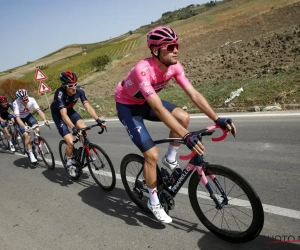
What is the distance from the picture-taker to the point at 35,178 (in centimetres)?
641

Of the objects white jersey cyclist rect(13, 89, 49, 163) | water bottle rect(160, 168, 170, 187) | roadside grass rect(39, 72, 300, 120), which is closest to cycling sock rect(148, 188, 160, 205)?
water bottle rect(160, 168, 170, 187)

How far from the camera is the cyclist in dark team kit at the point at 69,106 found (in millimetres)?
4977

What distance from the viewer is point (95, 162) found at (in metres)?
5.15

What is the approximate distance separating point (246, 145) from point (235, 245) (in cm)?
320

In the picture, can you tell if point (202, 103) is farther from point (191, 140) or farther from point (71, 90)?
point (71, 90)

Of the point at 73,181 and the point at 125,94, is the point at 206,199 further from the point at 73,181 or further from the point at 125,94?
the point at 73,181

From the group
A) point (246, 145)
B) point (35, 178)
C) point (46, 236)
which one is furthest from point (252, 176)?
point (35, 178)

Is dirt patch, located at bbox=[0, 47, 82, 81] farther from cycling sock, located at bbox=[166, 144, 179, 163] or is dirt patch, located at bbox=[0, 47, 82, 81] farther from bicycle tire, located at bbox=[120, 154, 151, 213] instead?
cycling sock, located at bbox=[166, 144, 179, 163]

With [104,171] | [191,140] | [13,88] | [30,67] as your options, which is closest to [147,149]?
[191,140]

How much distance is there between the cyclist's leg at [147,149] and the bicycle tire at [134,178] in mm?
434

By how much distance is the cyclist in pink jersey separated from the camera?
9.53ft

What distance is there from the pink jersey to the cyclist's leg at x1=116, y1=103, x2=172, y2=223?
0.17 meters

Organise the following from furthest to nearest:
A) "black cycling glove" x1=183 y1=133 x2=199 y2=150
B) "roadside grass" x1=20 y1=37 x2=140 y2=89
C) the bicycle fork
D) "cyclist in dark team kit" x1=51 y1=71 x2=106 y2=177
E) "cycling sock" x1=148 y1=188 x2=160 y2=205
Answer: "roadside grass" x1=20 y1=37 x2=140 y2=89, "cyclist in dark team kit" x1=51 y1=71 x2=106 y2=177, "cycling sock" x1=148 y1=188 x2=160 y2=205, the bicycle fork, "black cycling glove" x1=183 y1=133 x2=199 y2=150

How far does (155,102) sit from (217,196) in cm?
125
